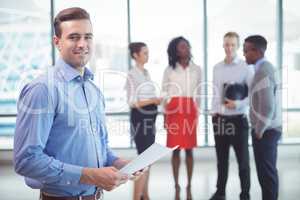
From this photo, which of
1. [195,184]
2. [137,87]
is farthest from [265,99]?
[195,184]

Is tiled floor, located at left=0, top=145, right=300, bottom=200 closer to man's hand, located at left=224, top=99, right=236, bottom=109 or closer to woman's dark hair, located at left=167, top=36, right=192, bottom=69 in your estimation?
man's hand, located at left=224, top=99, right=236, bottom=109

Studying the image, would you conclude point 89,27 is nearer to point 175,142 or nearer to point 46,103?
point 46,103

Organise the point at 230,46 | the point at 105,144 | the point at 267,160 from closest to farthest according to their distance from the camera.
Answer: the point at 105,144
the point at 267,160
the point at 230,46

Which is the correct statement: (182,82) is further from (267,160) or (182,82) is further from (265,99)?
(267,160)

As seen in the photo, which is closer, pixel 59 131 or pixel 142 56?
pixel 59 131

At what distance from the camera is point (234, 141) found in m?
3.77

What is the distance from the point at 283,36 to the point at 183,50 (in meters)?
2.94

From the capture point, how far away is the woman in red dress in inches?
152

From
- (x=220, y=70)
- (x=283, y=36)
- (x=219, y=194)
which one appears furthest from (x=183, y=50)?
(x=283, y=36)

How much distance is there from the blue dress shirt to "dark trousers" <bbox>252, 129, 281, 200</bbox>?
76.1 inches

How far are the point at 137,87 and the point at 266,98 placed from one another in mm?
1178

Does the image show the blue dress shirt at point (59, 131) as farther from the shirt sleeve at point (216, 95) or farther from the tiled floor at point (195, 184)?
the tiled floor at point (195, 184)

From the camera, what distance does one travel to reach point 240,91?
12.3ft

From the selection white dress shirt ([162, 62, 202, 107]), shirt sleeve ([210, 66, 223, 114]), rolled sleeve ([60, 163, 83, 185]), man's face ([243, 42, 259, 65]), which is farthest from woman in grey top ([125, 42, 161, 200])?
rolled sleeve ([60, 163, 83, 185])
